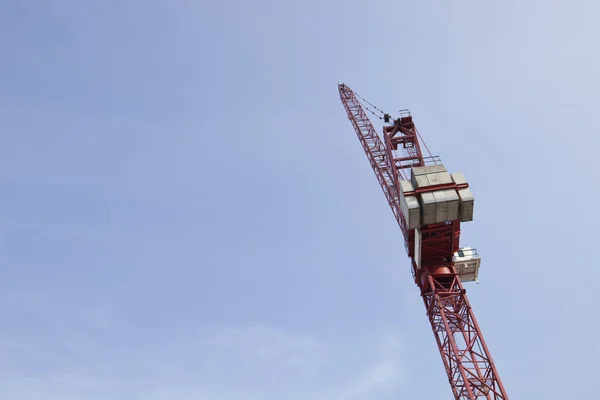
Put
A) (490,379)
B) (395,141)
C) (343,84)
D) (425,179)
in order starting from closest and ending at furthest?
(490,379)
(425,179)
(395,141)
(343,84)

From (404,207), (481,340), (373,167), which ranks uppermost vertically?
(373,167)

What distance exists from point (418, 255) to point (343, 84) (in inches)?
1103

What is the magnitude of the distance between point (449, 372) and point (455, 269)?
7.45 m

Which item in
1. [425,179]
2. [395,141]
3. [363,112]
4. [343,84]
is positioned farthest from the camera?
[343,84]

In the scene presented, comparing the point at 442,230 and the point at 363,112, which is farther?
the point at 363,112

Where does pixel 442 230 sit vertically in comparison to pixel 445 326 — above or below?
above

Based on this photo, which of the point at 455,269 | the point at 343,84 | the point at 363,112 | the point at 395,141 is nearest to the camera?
the point at 455,269

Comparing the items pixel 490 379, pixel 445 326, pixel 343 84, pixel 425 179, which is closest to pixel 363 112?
pixel 343 84

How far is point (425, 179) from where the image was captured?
3788cm

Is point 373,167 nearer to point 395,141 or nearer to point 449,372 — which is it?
point 395,141

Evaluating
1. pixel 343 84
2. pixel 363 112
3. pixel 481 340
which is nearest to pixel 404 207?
pixel 481 340

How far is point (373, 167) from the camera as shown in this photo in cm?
5200

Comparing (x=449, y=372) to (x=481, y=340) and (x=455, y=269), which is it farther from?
(x=455, y=269)

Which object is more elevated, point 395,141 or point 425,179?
point 395,141
